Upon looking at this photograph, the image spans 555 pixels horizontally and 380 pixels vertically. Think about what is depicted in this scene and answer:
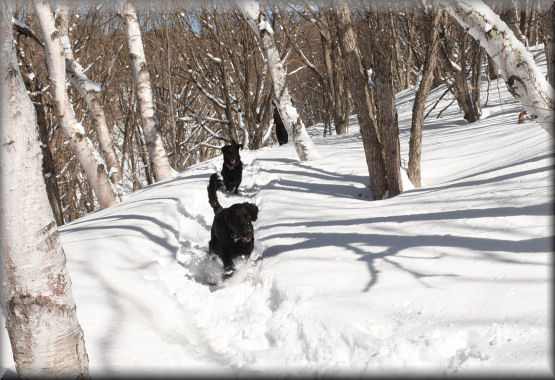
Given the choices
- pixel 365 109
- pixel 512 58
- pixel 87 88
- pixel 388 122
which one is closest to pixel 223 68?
pixel 87 88

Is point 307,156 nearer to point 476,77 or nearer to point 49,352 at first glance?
point 476,77

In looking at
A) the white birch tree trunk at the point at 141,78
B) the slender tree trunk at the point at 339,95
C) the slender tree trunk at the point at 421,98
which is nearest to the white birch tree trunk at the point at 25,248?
the slender tree trunk at the point at 421,98

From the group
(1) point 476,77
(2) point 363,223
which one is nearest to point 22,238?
(2) point 363,223

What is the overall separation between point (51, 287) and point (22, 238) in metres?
0.29

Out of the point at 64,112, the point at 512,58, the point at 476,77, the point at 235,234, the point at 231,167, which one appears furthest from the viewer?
the point at 476,77

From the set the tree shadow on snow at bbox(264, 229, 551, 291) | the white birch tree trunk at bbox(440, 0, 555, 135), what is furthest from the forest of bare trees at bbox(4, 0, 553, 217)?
the tree shadow on snow at bbox(264, 229, 551, 291)

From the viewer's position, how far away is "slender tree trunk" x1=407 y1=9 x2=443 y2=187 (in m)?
6.09

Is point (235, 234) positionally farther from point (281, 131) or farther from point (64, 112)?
point (281, 131)

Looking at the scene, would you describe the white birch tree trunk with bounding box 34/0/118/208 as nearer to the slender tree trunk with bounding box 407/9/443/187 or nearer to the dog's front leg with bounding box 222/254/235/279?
the dog's front leg with bounding box 222/254/235/279

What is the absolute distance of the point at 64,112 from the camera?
815 centimetres

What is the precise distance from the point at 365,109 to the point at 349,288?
4105 mm

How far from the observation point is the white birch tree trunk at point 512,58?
3459mm

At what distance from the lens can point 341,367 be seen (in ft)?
7.77

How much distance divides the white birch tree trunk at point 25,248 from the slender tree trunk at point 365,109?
16.8ft
